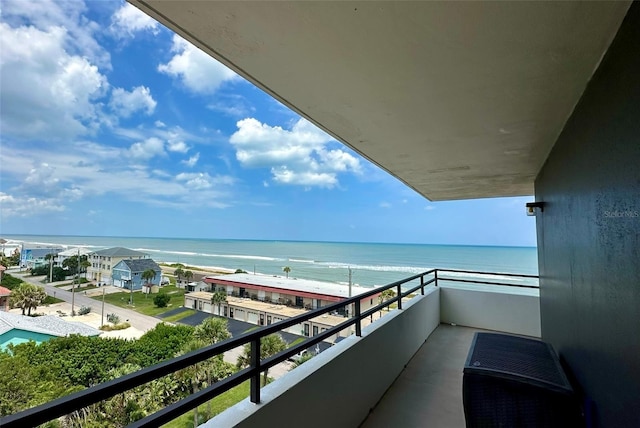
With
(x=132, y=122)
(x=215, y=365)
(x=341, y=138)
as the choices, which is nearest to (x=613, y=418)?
(x=341, y=138)

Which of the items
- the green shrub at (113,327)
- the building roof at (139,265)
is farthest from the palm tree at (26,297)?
the building roof at (139,265)

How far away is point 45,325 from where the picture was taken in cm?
1145

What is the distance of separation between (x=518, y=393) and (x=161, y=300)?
720 inches

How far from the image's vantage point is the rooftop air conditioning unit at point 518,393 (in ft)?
5.26

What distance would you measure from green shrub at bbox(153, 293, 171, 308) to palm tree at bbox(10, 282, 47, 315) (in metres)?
5.11

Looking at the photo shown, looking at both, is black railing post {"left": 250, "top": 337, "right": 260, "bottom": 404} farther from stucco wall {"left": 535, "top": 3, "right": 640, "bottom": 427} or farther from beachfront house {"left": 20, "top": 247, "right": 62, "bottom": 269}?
beachfront house {"left": 20, "top": 247, "right": 62, "bottom": 269}

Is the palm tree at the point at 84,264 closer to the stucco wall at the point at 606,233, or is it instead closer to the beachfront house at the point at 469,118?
the beachfront house at the point at 469,118

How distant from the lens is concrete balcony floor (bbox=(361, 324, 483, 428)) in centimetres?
229

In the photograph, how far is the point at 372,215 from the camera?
34.8 m

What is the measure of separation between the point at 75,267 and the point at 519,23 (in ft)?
59.2

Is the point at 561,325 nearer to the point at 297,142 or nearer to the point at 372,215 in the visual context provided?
the point at 297,142

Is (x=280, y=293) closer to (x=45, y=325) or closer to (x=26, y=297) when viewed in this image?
(x=45, y=325)

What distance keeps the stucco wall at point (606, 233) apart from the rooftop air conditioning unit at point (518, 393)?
0.12 m

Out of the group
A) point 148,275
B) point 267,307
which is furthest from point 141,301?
point 267,307
